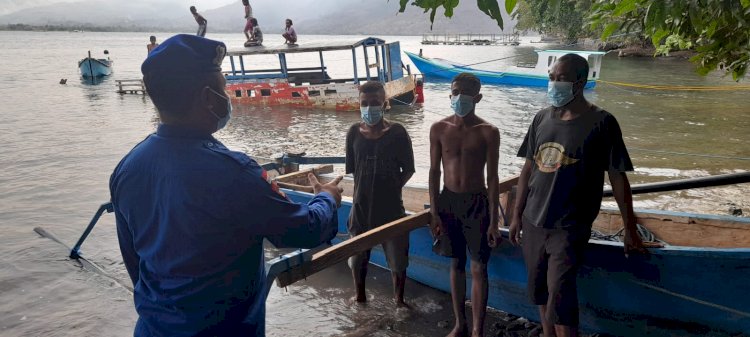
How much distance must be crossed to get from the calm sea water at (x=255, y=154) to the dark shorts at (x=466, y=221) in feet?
3.22

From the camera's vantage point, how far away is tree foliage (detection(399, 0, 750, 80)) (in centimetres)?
221

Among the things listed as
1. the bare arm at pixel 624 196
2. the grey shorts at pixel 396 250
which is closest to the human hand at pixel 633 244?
the bare arm at pixel 624 196

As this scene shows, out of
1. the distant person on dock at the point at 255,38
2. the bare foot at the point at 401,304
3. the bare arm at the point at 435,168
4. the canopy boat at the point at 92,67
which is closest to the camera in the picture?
the bare arm at the point at 435,168

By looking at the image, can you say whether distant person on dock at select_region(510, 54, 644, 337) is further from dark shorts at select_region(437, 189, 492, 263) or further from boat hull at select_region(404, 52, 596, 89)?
boat hull at select_region(404, 52, 596, 89)

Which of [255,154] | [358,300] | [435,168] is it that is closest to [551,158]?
[435,168]

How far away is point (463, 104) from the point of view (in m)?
3.78

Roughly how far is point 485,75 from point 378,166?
22015 mm

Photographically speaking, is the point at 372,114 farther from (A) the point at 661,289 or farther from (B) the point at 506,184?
(A) the point at 661,289

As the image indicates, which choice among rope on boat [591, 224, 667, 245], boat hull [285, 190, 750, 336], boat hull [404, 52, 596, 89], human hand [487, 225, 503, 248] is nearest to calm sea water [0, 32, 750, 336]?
boat hull [404, 52, 596, 89]

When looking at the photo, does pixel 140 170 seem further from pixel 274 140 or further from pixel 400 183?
pixel 274 140

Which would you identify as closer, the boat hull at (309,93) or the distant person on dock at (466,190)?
the distant person on dock at (466,190)

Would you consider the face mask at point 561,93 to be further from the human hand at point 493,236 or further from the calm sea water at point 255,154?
the calm sea water at point 255,154

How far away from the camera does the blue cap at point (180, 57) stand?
1.65 m

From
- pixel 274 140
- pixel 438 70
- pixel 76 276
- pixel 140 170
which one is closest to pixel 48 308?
pixel 76 276
